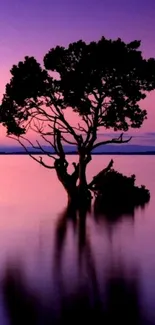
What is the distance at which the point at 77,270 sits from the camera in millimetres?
15500

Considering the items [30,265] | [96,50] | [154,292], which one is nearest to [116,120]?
[96,50]

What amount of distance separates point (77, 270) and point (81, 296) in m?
3.44

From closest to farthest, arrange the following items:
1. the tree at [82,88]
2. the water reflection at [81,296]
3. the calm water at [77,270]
Answer: the water reflection at [81,296]
the calm water at [77,270]
the tree at [82,88]

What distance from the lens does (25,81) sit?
34844 mm

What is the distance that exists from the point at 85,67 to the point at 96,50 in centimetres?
116

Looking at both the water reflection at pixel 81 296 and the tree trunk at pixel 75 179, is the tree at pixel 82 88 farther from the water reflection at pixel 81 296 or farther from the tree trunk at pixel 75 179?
the water reflection at pixel 81 296

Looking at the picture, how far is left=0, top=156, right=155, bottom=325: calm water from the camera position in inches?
423

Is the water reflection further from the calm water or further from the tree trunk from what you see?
the tree trunk

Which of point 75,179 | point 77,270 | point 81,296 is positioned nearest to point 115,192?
point 75,179

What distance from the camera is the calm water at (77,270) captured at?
423 inches

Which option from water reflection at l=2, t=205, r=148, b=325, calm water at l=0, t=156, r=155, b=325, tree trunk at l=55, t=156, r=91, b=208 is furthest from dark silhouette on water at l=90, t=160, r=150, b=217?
water reflection at l=2, t=205, r=148, b=325

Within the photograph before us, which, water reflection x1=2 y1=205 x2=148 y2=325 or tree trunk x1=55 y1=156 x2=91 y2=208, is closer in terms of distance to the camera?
water reflection x1=2 y1=205 x2=148 y2=325

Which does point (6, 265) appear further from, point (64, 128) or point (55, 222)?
point (64, 128)

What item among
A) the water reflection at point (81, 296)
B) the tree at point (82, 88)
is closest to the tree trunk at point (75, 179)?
the tree at point (82, 88)
